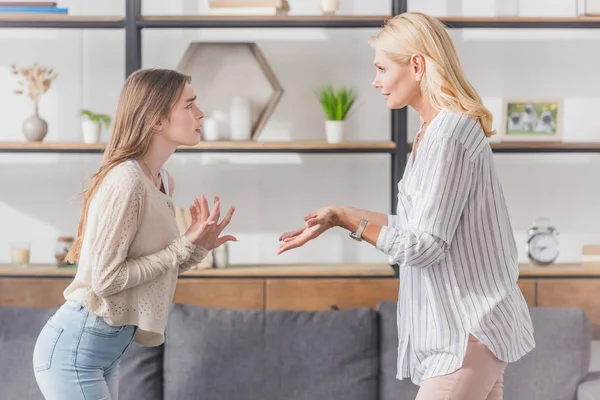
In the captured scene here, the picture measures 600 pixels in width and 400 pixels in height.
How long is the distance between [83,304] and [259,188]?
1.73m

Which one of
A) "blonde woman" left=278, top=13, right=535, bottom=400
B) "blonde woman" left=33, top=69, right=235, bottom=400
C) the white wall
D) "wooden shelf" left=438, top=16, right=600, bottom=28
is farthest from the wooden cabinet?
"blonde woman" left=278, top=13, right=535, bottom=400

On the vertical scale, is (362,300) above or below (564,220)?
below

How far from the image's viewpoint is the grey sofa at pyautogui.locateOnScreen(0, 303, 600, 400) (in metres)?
2.66

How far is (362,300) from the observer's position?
3.22 m

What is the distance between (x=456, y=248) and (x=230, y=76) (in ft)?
5.93

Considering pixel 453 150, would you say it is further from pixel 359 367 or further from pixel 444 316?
pixel 359 367

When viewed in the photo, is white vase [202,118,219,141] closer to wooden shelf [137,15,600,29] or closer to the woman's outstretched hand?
wooden shelf [137,15,600,29]

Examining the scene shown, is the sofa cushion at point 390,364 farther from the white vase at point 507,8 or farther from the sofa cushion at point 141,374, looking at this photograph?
the white vase at point 507,8

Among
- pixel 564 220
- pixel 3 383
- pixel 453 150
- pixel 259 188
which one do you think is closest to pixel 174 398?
pixel 3 383

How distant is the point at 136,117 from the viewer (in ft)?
6.68

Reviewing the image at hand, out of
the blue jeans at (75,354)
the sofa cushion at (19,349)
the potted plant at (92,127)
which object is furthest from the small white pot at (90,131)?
the blue jeans at (75,354)

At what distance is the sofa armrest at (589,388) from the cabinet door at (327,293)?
77 centimetres

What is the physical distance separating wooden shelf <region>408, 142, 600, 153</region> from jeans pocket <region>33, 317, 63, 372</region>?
1.68m

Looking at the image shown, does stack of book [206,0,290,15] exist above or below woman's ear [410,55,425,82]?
above
